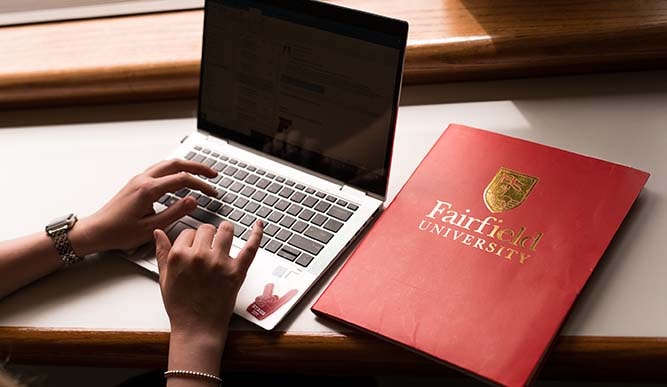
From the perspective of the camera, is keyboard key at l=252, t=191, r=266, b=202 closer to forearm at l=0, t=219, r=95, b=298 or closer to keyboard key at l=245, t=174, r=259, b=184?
keyboard key at l=245, t=174, r=259, b=184

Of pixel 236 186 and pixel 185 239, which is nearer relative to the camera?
pixel 185 239

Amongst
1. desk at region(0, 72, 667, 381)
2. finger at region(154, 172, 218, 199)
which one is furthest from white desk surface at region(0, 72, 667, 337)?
finger at region(154, 172, 218, 199)

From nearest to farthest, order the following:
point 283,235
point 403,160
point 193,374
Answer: point 193,374 < point 283,235 < point 403,160

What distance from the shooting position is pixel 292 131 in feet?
2.86

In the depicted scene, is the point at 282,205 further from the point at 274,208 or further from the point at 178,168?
the point at 178,168

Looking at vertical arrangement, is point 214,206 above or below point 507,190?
below

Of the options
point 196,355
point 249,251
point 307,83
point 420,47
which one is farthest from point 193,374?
point 420,47

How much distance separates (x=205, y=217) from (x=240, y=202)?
0.04 metres

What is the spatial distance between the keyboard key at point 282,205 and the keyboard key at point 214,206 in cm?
7

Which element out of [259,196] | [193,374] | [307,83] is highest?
A: [307,83]

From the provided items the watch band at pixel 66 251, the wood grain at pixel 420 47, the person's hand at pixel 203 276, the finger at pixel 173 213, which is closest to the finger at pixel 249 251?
the person's hand at pixel 203 276

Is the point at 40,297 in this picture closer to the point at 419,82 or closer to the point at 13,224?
the point at 13,224

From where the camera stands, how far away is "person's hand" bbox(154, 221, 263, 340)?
722mm

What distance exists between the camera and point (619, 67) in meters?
0.98
